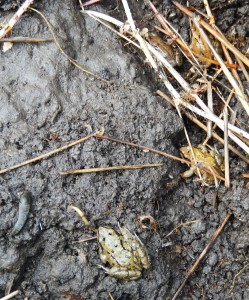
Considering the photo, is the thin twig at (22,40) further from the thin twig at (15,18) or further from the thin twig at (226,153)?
the thin twig at (226,153)

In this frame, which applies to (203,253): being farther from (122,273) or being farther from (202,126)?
(202,126)

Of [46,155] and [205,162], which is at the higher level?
[46,155]

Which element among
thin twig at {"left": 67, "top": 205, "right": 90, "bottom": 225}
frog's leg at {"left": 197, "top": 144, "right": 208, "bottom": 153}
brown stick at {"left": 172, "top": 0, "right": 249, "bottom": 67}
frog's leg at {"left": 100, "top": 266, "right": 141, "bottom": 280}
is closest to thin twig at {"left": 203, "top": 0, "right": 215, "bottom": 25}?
brown stick at {"left": 172, "top": 0, "right": 249, "bottom": 67}

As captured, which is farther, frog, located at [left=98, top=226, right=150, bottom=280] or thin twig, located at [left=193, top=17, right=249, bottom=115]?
thin twig, located at [left=193, top=17, right=249, bottom=115]

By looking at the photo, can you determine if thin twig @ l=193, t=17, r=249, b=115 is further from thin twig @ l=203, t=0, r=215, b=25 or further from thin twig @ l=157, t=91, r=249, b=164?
thin twig @ l=157, t=91, r=249, b=164

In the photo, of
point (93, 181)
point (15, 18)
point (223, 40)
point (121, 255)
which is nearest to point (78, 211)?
point (93, 181)

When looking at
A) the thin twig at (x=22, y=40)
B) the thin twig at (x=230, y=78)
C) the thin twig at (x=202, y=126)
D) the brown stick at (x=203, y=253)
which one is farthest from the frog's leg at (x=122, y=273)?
the thin twig at (x=22, y=40)

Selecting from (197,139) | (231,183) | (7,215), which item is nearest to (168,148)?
(197,139)
